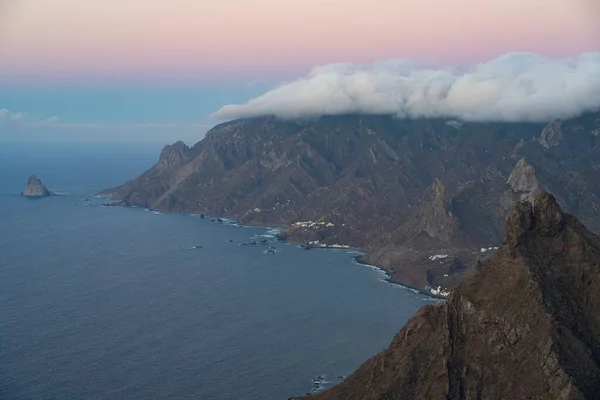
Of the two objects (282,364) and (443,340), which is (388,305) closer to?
(282,364)

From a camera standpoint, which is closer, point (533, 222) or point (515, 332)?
point (515, 332)

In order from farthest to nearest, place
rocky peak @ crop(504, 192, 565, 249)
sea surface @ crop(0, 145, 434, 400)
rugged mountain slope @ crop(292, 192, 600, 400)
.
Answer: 1. sea surface @ crop(0, 145, 434, 400)
2. rocky peak @ crop(504, 192, 565, 249)
3. rugged mountain slope @ crop(292, 192, 600, 400)

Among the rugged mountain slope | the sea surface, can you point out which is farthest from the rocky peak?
the sea surface

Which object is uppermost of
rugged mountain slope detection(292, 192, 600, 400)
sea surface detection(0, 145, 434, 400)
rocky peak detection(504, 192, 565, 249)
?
rocky peak detection(504, 192, 565, 249)

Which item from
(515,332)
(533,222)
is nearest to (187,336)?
(533,222)

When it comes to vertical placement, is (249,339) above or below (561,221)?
below

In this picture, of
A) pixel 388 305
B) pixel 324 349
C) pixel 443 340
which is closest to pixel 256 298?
pixel 388 305

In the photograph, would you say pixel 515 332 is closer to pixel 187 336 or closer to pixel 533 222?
pixel 533 222

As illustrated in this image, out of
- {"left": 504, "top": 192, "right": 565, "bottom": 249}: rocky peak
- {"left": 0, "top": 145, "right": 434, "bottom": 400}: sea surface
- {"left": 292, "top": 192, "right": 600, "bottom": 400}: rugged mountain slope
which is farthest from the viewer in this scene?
{"left": 0, "top": 145, "right": 434, "bottom": 400}: sea surface

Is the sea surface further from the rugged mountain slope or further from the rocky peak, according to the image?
the rocky peak
